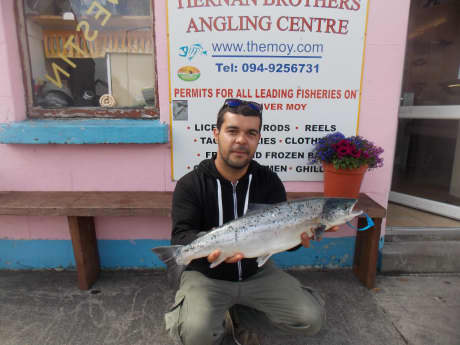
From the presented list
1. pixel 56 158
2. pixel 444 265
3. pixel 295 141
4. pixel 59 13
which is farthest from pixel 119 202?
pixel 444 265

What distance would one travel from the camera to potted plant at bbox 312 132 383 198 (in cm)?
268

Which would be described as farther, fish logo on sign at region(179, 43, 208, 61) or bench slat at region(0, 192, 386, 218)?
fish logo on sign at region(179, 43, 208, 61)

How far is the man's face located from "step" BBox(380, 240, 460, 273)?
232 cm

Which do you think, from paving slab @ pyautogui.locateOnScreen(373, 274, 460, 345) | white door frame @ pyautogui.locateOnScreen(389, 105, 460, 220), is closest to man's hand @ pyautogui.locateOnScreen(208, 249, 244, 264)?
paving slab @ pyautogui.locateOnScreen(373, 274, 460, 345)

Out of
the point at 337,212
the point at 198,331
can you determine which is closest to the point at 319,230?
the point at 337,212

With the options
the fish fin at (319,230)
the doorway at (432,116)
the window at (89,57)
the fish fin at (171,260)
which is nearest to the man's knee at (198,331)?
the fish fin at (171,260)

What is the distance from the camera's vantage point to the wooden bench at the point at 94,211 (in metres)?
2.74

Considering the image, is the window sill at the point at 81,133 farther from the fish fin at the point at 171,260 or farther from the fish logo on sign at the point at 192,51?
the fish fin at the point at 171,260

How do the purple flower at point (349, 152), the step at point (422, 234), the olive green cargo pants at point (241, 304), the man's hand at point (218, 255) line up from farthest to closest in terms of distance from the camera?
the step at point (422, 234), the purple flower at point (349, 152), the olive green cargo pants at point (241, 304), the man's hand at point (218, 255)

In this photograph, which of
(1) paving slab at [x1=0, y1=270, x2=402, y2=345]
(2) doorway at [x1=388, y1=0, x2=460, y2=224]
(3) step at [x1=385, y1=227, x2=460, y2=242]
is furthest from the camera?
(2) doorway at [x1=388, y1=0, x2=460, y2=224]

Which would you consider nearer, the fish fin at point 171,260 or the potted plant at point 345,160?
the fish fin at point 171,260

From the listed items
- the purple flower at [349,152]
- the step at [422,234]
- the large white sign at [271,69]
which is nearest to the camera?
the purple flower at [349,152]

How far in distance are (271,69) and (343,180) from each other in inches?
53.6

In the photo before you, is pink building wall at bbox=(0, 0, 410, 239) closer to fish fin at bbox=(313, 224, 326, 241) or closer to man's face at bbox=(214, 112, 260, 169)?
man's face at bbox=(214, 112, 260, 169)
